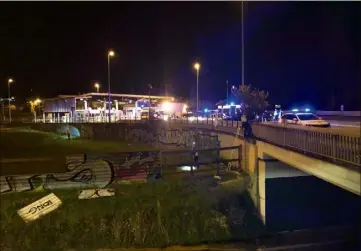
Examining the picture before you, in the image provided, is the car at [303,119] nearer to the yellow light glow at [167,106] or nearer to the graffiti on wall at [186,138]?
the graffiti on wall at [186,138]

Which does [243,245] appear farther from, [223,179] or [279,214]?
[223,179]

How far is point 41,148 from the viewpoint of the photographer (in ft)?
100

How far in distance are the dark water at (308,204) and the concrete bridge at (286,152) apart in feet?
1.25

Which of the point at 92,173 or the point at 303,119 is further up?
the point at 303,119

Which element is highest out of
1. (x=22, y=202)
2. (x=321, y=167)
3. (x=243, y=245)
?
(x=321, y=167)

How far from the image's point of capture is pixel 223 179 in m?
21.5

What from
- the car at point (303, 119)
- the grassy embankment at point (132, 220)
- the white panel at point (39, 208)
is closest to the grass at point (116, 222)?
the grassy embankment at point (132, 220)

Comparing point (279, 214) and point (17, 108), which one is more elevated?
point (17, 108)

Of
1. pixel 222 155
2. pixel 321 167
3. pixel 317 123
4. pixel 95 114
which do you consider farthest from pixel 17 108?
pixel 321 167

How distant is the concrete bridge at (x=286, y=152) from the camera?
10094 mm

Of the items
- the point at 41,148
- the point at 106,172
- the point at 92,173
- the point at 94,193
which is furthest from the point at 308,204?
the point at 41,148

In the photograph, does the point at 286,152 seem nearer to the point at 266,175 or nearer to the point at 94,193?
the point at 266,175

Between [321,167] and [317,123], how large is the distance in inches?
505

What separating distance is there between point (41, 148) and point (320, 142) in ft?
78.8
